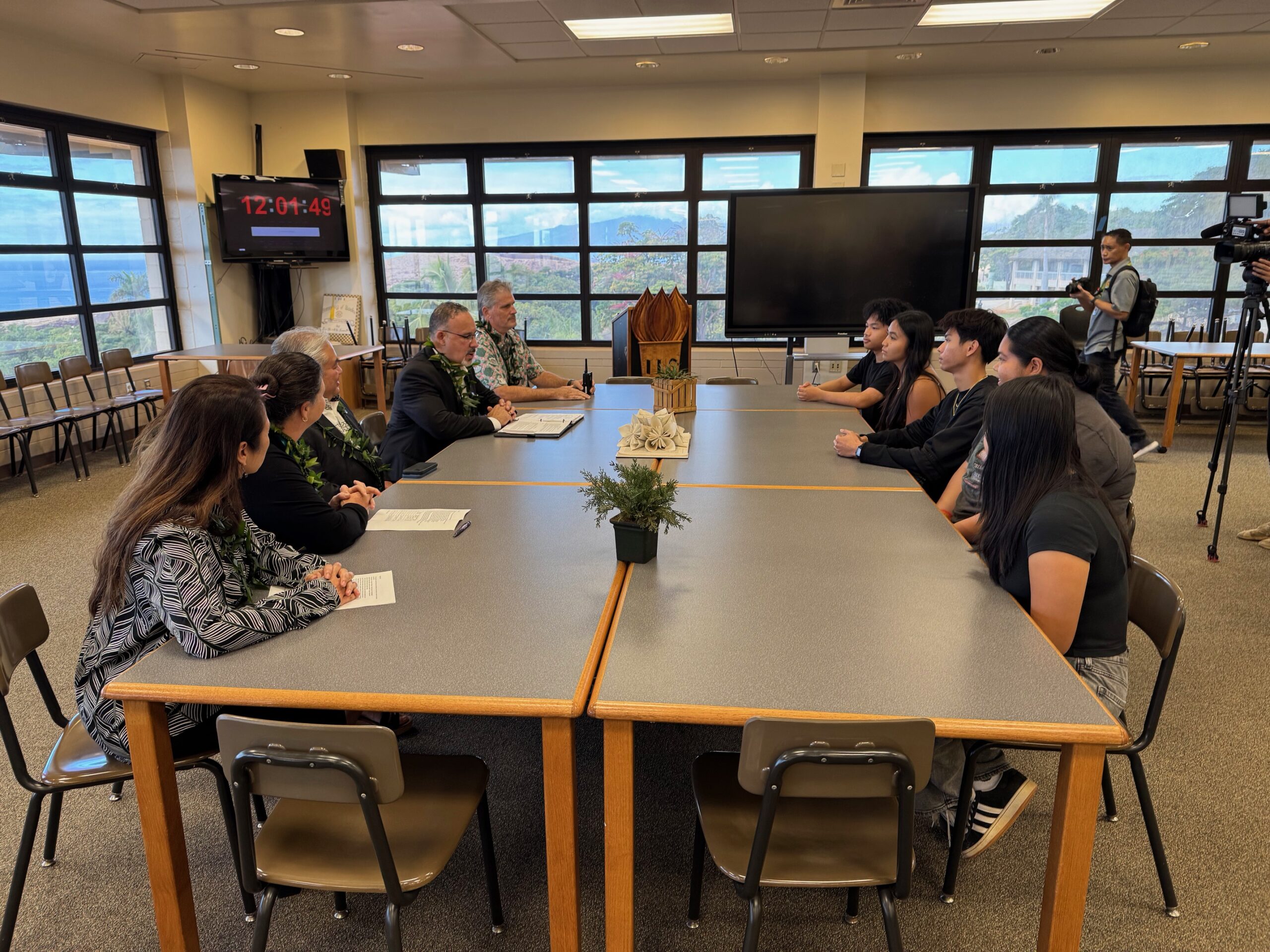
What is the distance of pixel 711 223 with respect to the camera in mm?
7863

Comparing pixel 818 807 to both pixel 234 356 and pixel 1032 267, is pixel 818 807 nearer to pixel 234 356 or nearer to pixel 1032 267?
pixel 234 356

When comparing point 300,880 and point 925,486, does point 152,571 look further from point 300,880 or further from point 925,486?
point 925,486

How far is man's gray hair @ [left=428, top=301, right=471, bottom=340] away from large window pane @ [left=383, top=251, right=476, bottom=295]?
4748 millimetres

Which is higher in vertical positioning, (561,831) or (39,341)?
(39,341)

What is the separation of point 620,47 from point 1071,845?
19.6 feet

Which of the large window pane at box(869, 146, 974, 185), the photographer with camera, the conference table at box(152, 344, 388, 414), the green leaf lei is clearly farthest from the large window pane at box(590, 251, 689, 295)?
the green leaf lei

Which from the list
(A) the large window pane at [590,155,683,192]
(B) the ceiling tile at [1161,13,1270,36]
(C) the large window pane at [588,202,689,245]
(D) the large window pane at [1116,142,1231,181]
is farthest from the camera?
(C) the large window pane at [588,202,689,245]

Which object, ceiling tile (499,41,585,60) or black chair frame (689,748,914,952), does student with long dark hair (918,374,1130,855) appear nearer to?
black chair frame (689,748,914,952)

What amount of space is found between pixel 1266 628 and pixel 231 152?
8206mm

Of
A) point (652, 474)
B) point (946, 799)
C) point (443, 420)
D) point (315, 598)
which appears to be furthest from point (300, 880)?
point (443, 420)

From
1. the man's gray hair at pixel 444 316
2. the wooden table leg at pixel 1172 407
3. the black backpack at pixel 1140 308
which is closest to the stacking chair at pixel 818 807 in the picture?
the man's gray hair at pixel 444 316

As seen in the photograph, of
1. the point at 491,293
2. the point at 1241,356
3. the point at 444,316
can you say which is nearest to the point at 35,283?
the point at 491,293

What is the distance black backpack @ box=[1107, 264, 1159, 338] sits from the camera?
5.68 m

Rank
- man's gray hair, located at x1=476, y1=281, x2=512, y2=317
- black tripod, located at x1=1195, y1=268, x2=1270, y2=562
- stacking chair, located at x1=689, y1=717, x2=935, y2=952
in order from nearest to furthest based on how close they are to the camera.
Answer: stacking chair, located at x1=689, y1=717, x2=935, y2=952, black tripod, located at x1=1195, y1=268, x2=1270, y2=562, man's gray hair, located at x1=476, y1=281, x2=512, y2=317
